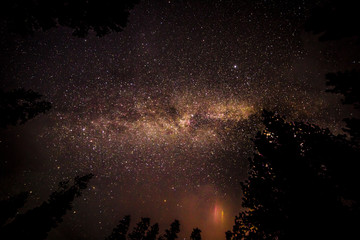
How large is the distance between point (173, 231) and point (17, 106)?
21887mm

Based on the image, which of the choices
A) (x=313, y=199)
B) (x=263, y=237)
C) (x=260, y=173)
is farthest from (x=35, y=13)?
(x=263, y=237)

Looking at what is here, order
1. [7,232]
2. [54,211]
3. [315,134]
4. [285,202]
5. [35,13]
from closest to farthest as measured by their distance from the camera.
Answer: [35,13]
[285,202]
[315,134]
[7,232]
[54,211]

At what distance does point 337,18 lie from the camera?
118 inches

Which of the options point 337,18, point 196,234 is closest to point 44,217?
point 196,234

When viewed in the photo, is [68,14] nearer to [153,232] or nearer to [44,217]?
[44,217]

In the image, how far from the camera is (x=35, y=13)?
3799 millimetres

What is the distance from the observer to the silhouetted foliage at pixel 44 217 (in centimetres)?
1132

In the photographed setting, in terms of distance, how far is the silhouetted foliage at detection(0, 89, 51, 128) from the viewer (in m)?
5.76

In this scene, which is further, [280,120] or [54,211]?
[54,211]

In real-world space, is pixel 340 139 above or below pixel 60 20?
above

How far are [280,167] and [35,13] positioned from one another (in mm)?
10186

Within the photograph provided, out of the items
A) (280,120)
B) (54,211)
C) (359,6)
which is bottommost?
(54,211)

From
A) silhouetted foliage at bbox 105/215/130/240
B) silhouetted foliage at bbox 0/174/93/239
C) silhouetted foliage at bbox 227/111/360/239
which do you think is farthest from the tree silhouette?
silhouetted foliage at bbox 227/111/360/239

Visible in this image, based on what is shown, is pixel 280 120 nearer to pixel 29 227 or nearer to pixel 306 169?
pixel 306 169
